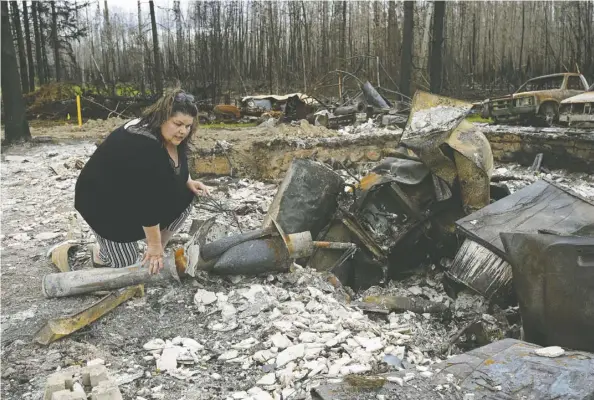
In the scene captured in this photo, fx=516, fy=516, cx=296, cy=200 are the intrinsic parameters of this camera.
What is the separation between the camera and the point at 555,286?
2.87m

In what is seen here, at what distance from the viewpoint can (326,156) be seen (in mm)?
8391

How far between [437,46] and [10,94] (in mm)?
10638

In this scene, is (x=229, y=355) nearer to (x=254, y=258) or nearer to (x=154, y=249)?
(x=154, y=249)

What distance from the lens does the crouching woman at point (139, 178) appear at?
10.3 feet

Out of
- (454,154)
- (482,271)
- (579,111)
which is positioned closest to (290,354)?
(482,271)

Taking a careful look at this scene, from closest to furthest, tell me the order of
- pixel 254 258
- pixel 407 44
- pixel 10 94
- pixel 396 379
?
pixel 396 379 < pixel 254 258 < pixel 10 94 < pixel 407 44

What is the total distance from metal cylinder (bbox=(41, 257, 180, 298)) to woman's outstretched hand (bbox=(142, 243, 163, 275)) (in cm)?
18

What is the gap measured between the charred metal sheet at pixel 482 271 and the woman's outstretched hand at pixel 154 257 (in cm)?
228

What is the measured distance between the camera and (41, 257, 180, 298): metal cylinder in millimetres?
3492

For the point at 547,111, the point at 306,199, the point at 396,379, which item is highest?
the point at 547,111

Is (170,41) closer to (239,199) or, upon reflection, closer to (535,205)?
(239,199)

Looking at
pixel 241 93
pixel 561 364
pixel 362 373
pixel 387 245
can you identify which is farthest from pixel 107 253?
pixel 241 93

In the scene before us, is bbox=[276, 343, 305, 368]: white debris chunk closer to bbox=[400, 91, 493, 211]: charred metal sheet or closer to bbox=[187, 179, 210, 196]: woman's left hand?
bbox=[187, 179, 210, 196]: woman's left hand

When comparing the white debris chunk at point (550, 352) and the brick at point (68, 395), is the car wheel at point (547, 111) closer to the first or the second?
Result: the white debris chunk at point (550, 352)
